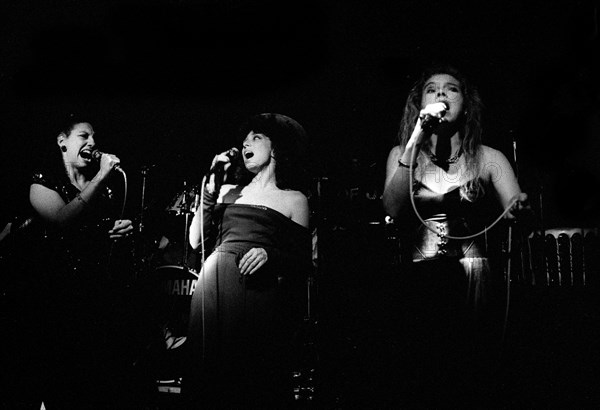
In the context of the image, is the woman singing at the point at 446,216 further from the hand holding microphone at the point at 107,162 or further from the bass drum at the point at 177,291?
the hand holding microphone at the point at 107,162

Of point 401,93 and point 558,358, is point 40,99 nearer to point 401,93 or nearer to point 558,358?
point 401,93

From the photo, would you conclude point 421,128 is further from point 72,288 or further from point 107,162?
point 72,288

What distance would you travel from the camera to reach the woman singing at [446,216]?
88.0 inches

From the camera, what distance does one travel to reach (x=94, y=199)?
261cm

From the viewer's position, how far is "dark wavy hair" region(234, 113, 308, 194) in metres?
2.51

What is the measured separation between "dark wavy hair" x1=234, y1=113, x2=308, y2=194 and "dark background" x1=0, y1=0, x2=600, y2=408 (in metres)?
0.05

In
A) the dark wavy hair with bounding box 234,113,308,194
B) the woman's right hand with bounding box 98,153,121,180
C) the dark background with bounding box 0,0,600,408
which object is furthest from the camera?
the woman's right hand with bounding box 98,153,121,180

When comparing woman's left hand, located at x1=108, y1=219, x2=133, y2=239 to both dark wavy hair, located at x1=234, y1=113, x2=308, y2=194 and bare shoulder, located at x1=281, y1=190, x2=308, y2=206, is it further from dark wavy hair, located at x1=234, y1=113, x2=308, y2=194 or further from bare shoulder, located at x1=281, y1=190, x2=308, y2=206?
bare shoulder, located at x1=281, y1=190, x2=308, y2=206

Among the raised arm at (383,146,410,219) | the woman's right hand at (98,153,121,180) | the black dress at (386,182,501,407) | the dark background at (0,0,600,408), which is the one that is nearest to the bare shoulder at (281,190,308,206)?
the dark background at (0,0,600,408)

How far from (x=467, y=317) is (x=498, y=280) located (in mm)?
195

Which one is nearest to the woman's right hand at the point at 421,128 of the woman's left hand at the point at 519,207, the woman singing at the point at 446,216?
the woman singing at the point at 446,216

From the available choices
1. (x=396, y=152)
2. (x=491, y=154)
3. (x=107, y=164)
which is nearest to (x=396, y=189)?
(x=396, y=152)

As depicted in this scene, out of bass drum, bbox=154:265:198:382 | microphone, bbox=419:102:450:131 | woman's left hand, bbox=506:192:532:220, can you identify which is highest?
microphone, bbox=419:102:450:131

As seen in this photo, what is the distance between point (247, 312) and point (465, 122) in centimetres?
125
